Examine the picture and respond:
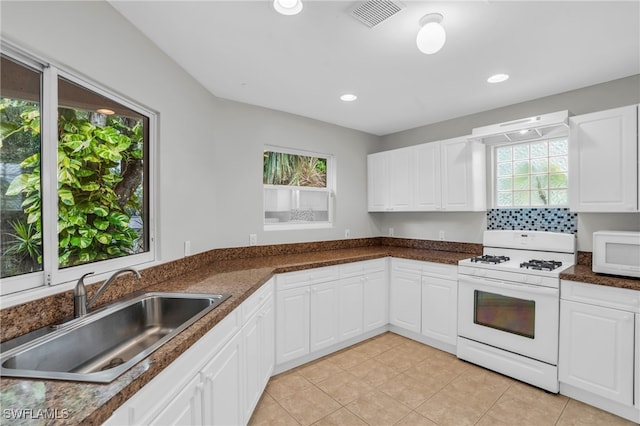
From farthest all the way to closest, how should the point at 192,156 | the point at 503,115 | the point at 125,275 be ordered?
the point at 503,115 → the point at 192,156 → the point at 125,275

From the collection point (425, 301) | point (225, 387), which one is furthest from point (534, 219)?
point (225, 387)

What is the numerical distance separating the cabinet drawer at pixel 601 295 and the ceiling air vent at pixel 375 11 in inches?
89.4

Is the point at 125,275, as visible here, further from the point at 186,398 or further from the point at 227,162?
the point at 227,162

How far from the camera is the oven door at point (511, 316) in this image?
7.64 ft

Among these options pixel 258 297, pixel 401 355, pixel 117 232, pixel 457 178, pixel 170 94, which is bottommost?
pixel 401 355

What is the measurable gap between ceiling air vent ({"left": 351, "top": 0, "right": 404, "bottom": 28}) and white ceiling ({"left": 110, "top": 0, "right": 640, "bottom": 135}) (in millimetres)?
55

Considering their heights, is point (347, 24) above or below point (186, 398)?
above

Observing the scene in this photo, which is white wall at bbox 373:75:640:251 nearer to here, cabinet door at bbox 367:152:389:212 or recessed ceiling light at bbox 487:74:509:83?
cabinet door at bbox 367:152:389:212

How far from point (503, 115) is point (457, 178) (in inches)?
31.3

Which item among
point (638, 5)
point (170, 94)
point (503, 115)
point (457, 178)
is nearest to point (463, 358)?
point (457, 178)

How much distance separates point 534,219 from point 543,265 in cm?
67

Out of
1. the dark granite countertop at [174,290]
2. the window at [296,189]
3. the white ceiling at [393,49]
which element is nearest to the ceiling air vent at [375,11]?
the white ceiling at [393,49]

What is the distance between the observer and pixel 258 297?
2145mm

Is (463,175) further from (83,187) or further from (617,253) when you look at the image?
(83,187)
